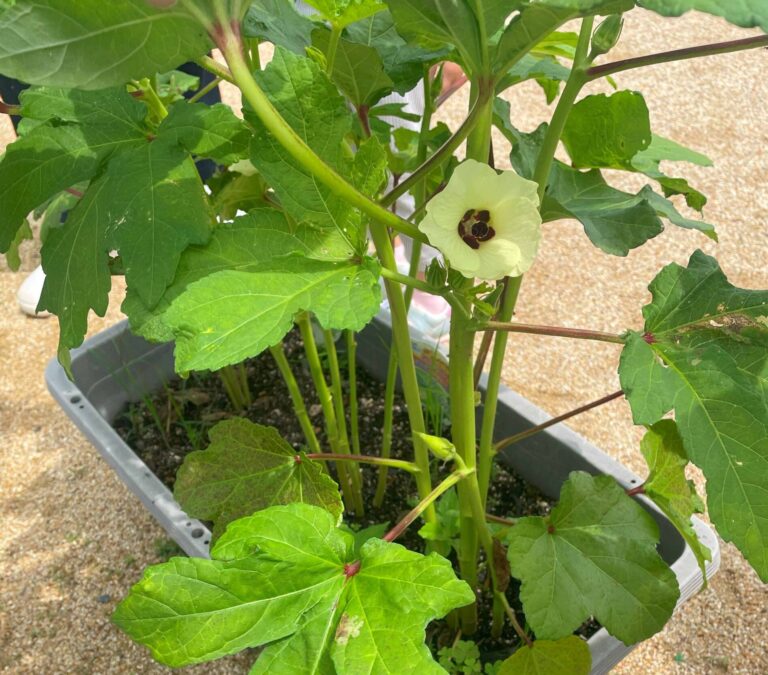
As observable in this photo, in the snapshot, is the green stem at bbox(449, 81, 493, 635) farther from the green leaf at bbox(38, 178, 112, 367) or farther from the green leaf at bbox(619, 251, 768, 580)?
the green leaf at bbox(38, 178, 112, 367)

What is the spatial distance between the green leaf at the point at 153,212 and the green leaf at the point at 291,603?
197mm

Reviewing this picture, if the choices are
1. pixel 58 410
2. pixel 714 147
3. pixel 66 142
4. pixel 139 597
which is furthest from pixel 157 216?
pixel 714 147

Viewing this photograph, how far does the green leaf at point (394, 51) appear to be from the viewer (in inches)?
26.9

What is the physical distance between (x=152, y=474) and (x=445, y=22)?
0.73 m

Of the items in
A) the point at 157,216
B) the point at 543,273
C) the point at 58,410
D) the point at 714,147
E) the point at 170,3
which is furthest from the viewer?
the point at 714,147

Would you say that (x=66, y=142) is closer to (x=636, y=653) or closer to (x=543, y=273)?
(x=636, y=653)

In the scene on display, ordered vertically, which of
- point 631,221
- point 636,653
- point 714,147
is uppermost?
point 631,221

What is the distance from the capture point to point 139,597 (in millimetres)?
546

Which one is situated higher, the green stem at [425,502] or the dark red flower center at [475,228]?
the dark red flower center at [475,228]

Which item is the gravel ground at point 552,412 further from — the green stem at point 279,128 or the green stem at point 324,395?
the green stem at point 279,128

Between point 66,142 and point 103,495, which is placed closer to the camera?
point 66,142

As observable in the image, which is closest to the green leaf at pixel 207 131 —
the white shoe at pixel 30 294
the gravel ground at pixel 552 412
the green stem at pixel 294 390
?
the green stem at pixel 294 390

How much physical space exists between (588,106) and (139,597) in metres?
0.57

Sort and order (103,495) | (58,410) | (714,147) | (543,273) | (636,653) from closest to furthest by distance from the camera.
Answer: (636,653), (103,495), (58,410), (543,273), (714,147)
